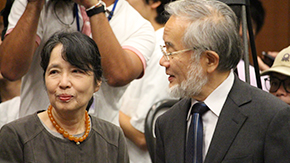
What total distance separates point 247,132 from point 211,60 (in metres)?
0.39

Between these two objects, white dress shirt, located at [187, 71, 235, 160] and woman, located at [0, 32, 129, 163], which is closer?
woman, located at [0, 32, 129, 163]

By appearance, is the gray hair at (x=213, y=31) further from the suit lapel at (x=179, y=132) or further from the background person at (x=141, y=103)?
the background person at (x=141, y=103)

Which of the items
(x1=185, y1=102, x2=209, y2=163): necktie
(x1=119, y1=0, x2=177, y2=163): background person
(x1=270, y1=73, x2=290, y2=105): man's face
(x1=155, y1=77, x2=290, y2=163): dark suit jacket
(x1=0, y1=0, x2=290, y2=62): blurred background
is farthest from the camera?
(x1=0, y1=0, x2=290, y2=62): blurred background

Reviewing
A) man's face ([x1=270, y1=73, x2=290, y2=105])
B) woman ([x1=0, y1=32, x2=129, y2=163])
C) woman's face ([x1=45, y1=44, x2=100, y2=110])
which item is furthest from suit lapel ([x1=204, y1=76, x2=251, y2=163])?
man's face ([x1=270, y1=73, x2=290, y2=105])

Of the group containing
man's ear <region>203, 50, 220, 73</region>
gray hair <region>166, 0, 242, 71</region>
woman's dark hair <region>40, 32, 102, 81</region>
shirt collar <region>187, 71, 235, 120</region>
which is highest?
woman's dark hair <region>40, 32, 102, 81</region>

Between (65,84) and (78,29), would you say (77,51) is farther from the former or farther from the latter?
(78,29)

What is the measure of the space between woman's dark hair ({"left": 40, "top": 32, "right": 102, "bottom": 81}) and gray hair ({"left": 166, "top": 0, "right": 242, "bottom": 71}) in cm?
44

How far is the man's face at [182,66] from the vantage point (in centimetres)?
216

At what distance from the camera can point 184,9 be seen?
2.21 m

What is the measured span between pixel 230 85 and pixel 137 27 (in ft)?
2.57

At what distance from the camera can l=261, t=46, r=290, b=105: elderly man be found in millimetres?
2900

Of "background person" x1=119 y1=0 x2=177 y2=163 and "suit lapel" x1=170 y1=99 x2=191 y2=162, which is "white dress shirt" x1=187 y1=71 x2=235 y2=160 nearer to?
"suit lapel" x1=170 y1=99 x2=191 y2=162

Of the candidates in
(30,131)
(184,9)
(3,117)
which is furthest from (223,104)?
(3,117)

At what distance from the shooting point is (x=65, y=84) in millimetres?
1947
